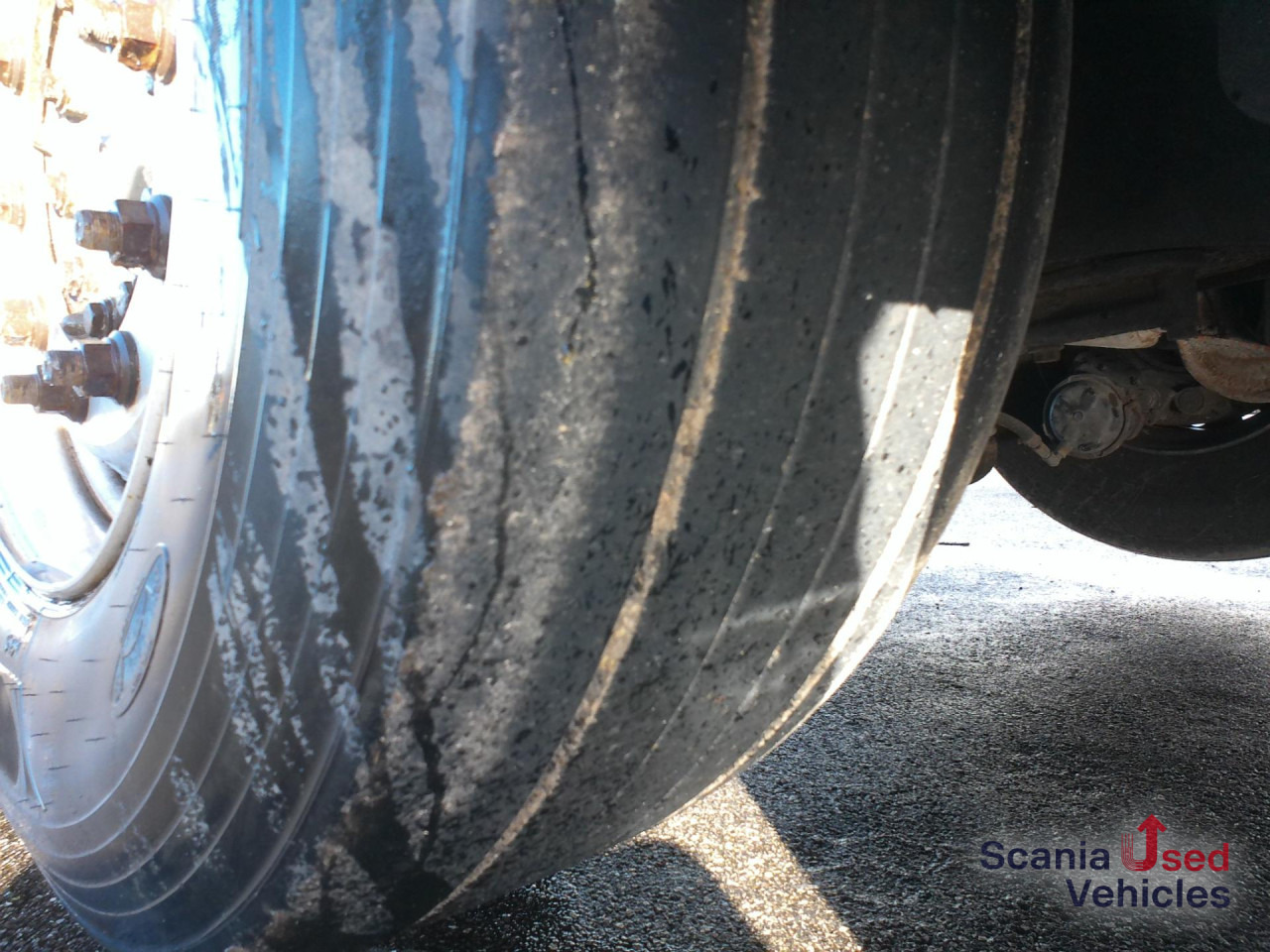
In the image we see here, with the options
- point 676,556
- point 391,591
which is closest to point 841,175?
point 676,556

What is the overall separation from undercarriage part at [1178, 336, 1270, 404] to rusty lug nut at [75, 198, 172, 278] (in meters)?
1.37

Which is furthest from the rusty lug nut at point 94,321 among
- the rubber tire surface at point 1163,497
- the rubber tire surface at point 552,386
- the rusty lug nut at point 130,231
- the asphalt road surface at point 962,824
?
the rubber tire surface at point 1163,497

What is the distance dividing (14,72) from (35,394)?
0.36 m

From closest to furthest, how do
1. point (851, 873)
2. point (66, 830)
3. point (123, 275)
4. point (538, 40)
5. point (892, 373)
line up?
point (538, 40) → point (892, 373) → point (66, 830) → point (123, 275) → point (851, 873)

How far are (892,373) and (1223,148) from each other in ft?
1.74

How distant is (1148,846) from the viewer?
116 centimetres

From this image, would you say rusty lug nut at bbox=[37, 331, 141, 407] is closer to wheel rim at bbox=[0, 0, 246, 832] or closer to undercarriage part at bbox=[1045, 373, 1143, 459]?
wheel rim at bbox=[0, 0, 246, 832]

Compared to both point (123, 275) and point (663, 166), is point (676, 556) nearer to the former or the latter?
point (663, 166)

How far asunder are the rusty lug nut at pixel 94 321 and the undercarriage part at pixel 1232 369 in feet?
4.71

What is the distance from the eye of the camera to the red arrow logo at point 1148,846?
113cm

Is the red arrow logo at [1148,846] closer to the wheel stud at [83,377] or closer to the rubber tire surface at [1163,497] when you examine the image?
the rubber tire surface at [1163,497]

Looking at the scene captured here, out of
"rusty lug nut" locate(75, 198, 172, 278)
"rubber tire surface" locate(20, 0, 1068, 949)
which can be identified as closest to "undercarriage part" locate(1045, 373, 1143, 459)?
"rubber tire surface" locate(20, 0, 1068, 949)

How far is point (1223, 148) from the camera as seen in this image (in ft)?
2.74

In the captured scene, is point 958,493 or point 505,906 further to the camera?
point 505,906
